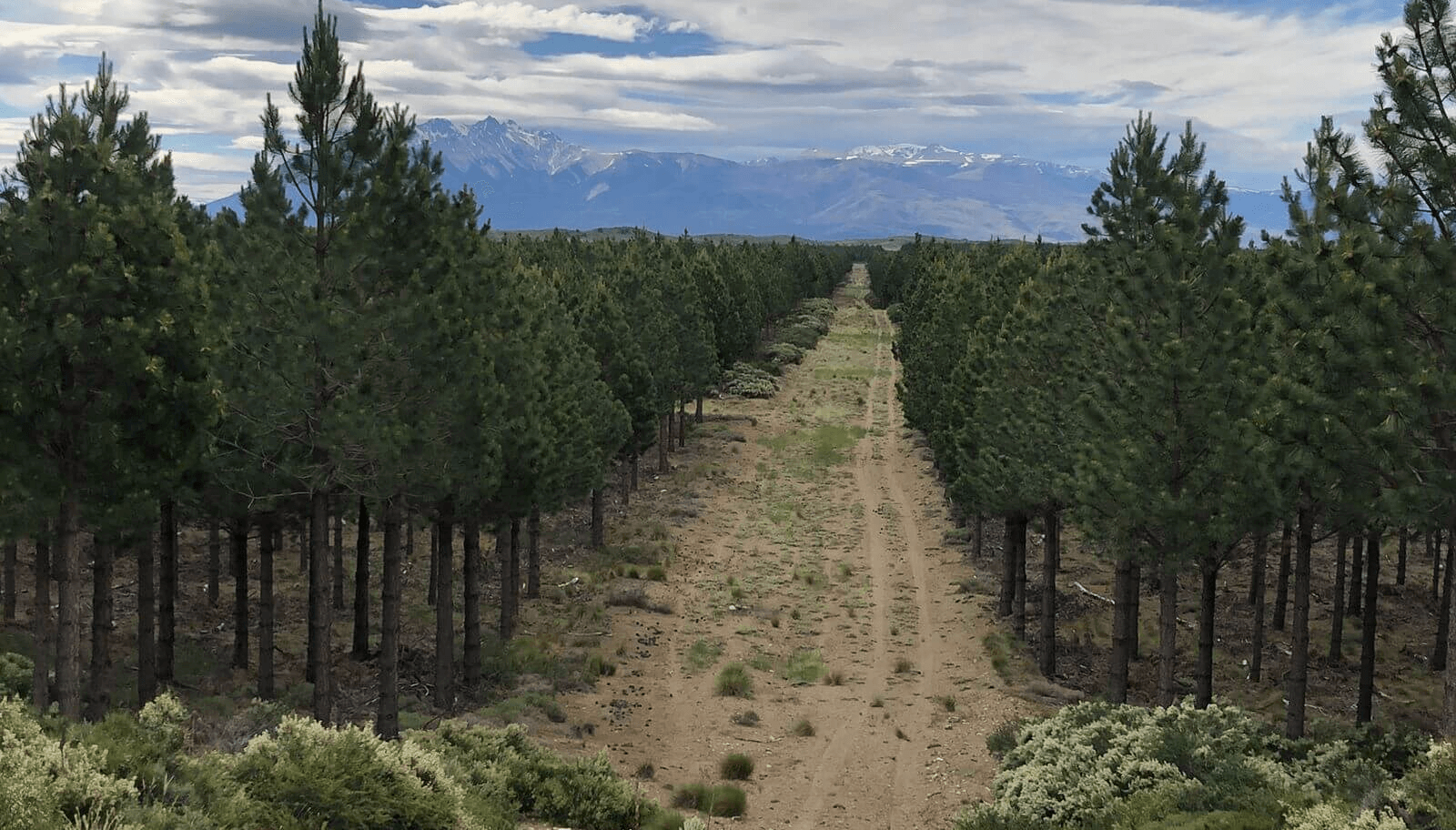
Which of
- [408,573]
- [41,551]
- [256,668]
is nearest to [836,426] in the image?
[408,573]

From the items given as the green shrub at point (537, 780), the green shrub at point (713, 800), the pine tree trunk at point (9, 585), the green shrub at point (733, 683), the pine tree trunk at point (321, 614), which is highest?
the pine tree trunk at point (321, 614)

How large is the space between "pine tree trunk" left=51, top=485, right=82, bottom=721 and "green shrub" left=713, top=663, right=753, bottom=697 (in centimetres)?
1373

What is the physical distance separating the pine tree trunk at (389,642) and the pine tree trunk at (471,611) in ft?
13.0

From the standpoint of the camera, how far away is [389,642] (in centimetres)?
1894

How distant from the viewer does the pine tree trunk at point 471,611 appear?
24.0 meters

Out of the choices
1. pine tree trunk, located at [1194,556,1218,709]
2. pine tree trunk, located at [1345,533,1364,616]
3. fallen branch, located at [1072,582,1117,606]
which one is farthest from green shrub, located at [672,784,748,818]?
pine tree trunk, located at [1345,533,1364,616]

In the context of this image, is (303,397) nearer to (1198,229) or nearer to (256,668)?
(256,668)

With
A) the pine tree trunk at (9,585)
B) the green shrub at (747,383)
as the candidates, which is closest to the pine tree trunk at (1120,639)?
the pine tree trunk at (9,585)

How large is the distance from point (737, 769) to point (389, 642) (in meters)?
7.21

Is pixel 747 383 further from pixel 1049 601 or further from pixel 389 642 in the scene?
pixel 389 642

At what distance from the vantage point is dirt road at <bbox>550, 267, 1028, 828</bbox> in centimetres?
1961

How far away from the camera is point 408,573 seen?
3681 centimetres

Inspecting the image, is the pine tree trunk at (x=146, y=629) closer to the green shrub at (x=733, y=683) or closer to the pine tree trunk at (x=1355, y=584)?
the green shrub at (x=733, y=683)

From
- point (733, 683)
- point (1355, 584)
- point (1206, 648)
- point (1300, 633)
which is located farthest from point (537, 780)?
point (1355, 584)
